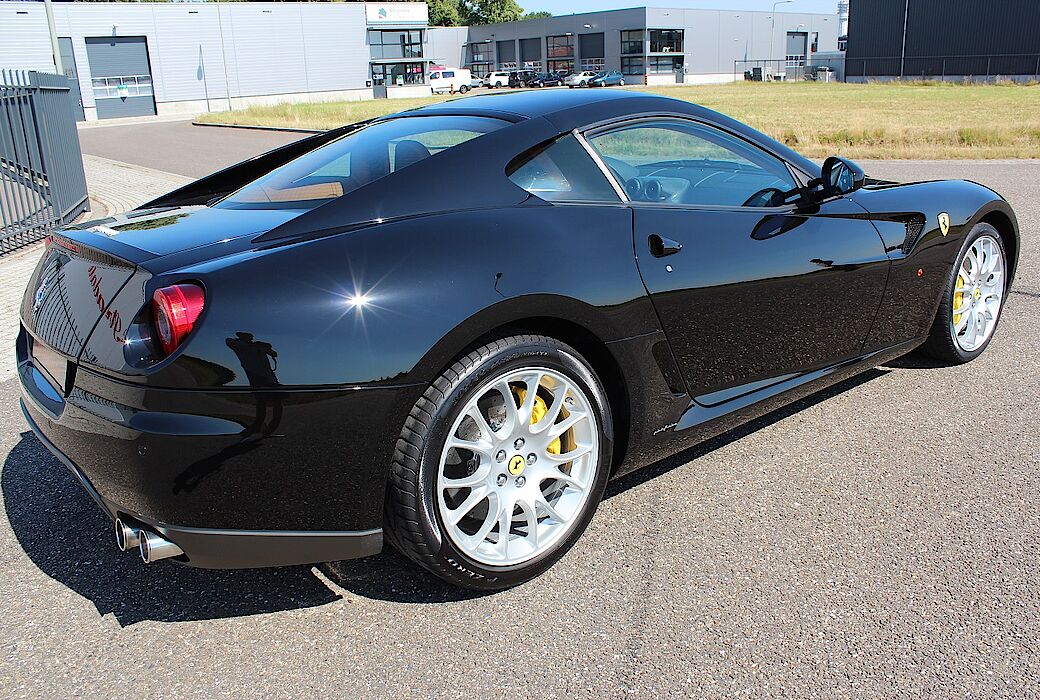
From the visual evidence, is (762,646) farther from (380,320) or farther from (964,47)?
(964,47)

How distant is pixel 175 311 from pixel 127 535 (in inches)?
25.2

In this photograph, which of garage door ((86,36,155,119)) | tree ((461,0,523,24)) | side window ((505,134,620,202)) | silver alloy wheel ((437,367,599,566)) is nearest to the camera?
silver alloy wheel ((437,367,599,566))

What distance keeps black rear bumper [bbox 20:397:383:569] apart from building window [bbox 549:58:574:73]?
102 meters

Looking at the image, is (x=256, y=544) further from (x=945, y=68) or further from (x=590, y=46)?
(x=590, y=46)

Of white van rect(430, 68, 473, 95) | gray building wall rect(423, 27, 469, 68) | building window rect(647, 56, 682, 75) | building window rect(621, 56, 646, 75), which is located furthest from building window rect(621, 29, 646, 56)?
white van rect(430, 68, 473, 95)

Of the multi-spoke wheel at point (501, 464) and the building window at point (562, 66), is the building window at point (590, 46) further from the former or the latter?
the multi-spoke wheel at point (501, 464)

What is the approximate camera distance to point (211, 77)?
63.8m

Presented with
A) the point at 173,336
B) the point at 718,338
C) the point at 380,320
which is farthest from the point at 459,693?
the point at 718,338

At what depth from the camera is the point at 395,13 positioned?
247 feet

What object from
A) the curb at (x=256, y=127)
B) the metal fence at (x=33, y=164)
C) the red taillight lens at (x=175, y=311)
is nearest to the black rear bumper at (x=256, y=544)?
the red taillight lens at (x=175, y=311)

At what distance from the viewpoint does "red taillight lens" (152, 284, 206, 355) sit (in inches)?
89.0

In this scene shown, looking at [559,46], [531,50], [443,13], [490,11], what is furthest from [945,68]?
[490,11]

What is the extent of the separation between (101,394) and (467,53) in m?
116

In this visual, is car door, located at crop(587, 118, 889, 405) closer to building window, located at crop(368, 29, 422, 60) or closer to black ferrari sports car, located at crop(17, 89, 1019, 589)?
black ferrari sports car, located at crop(17, 89, 1019, 589)
